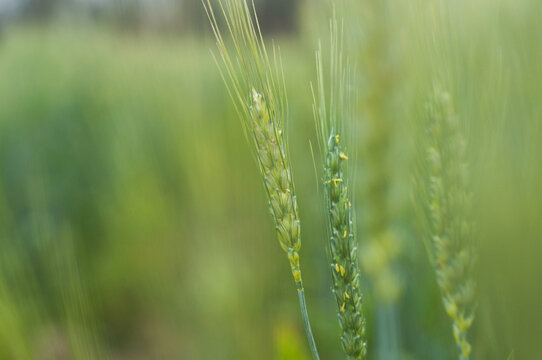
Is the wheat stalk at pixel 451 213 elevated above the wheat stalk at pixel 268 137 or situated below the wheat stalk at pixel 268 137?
below

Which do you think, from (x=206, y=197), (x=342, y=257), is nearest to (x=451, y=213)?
(x=342, y=257)

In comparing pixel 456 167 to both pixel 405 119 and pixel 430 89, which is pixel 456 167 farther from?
pixel 405 119

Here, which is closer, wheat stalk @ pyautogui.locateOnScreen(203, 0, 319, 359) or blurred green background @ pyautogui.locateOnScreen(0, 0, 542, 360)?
wheat stalk @ pyautogui.locateOnScreen(203, 0, 319, 359)

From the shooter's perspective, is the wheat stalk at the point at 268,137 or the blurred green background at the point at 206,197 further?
the blurred green background at the point at 206,197

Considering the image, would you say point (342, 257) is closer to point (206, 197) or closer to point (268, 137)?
point (268, 137)

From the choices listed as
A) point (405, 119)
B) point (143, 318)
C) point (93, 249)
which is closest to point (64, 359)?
point (143, 318)
